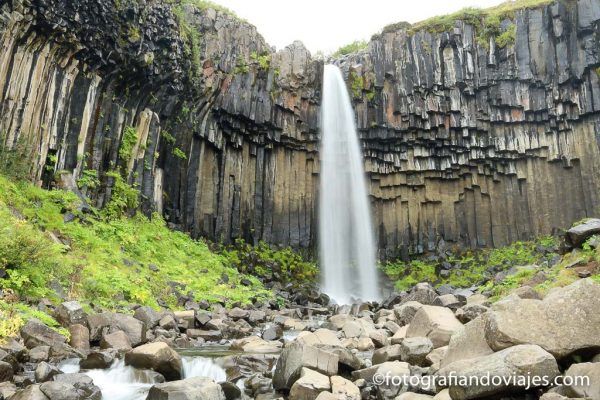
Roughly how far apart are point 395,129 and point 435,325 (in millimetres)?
21278

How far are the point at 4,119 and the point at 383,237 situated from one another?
21498 mm

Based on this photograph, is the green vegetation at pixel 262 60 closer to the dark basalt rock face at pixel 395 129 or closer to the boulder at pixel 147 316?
the dark basalt rock face at pixel 395 129

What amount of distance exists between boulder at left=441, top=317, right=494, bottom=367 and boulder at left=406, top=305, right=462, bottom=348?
5.28ft

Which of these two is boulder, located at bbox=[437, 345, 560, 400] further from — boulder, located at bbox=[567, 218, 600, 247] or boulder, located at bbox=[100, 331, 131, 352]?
boulder, located at bbox=[567, 218, 600, 247]

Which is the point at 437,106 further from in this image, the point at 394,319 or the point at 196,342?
the point at 196,342

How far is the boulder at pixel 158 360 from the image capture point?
7492 millimetres

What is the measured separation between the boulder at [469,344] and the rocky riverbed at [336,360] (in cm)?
1

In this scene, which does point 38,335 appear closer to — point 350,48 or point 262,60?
point 262,60

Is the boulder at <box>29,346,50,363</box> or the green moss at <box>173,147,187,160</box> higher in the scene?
the green moss at <box>173,147,187,160</box>

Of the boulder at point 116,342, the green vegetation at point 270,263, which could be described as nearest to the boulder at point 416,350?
the boulder at point 116,342

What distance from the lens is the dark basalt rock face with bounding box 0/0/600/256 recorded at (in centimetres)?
2303

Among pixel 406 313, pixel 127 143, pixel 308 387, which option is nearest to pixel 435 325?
pixel 308 387

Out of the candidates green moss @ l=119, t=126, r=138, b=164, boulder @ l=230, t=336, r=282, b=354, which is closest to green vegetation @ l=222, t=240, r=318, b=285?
green moss @ l=119, t=126, r=138, b=164

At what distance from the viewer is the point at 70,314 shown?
29.7ft
